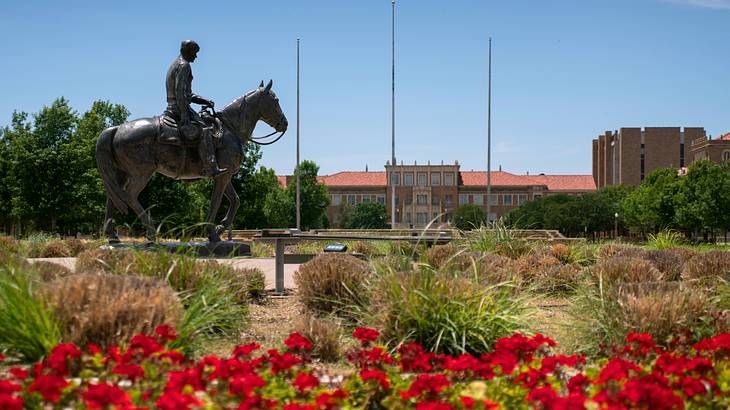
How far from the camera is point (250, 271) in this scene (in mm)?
8297

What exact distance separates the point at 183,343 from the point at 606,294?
11.3 feet

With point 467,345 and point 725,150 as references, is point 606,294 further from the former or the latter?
point 725,150

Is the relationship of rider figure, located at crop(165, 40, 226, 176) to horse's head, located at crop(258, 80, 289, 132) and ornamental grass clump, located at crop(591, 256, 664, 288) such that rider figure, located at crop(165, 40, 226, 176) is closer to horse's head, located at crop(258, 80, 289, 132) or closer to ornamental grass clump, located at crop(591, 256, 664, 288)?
horse's head, located at crop(258, 80, 289, 132)

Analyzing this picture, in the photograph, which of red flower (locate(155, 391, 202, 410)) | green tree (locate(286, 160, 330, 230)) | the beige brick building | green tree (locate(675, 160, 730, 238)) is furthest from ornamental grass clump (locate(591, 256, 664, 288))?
the beige brick building

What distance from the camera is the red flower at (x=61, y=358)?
346 centimetres

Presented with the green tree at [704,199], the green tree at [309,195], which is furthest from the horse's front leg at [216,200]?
the green tree at [309,195]

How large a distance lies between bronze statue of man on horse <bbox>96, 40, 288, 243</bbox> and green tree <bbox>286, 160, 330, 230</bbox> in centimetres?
6665

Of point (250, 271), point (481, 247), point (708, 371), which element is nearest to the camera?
point (708, 371)

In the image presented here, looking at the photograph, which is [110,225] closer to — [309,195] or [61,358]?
[61,358]

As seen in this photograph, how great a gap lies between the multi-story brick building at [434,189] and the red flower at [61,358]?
11981cm

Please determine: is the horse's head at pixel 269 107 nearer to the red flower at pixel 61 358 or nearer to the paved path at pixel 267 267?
the paved path at pixel 267 267

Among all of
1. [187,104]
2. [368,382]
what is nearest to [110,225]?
[187,104]

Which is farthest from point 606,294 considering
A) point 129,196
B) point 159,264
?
point 129,196

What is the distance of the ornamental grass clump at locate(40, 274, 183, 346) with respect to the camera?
14.5 ft
